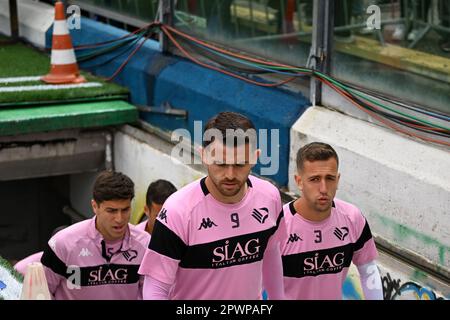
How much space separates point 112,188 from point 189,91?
10.8 ft

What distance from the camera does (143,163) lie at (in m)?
8.86

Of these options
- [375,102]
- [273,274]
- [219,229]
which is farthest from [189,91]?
[219,229]

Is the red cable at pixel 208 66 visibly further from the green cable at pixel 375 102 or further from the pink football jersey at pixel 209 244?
the pink football jersey at pixel 209 244

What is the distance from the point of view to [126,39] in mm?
9609

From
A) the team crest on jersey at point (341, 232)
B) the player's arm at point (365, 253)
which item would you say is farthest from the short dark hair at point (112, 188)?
the player's arm at point (365, 253)

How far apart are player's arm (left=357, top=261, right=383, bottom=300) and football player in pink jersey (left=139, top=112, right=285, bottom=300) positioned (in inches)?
25.5

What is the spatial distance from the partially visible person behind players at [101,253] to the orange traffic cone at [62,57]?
14.1 ft

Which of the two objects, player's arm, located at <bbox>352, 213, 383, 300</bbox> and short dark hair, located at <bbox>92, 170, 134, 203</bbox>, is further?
short dark hair, located at <bbox>92, 170, 134, 203</bbox>

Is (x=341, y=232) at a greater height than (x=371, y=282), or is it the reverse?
(x=341, y=232)

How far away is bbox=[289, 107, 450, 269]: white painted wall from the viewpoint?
592 cm

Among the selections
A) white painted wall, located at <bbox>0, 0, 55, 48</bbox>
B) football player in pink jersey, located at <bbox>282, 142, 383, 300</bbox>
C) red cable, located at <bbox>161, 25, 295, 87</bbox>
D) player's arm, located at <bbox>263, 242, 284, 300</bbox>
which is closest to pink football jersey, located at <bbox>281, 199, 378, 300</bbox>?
football player in pink jersey, located at <bbox>282, 142, 383, 300</bbox>

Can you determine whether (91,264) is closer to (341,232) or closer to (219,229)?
(219,229)

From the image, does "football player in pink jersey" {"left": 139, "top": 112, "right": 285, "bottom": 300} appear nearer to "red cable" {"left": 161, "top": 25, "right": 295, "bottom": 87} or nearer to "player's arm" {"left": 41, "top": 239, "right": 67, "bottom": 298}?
"player's arm" {"left": 41, "top": 239, "right": 67, "bottom": 298}
